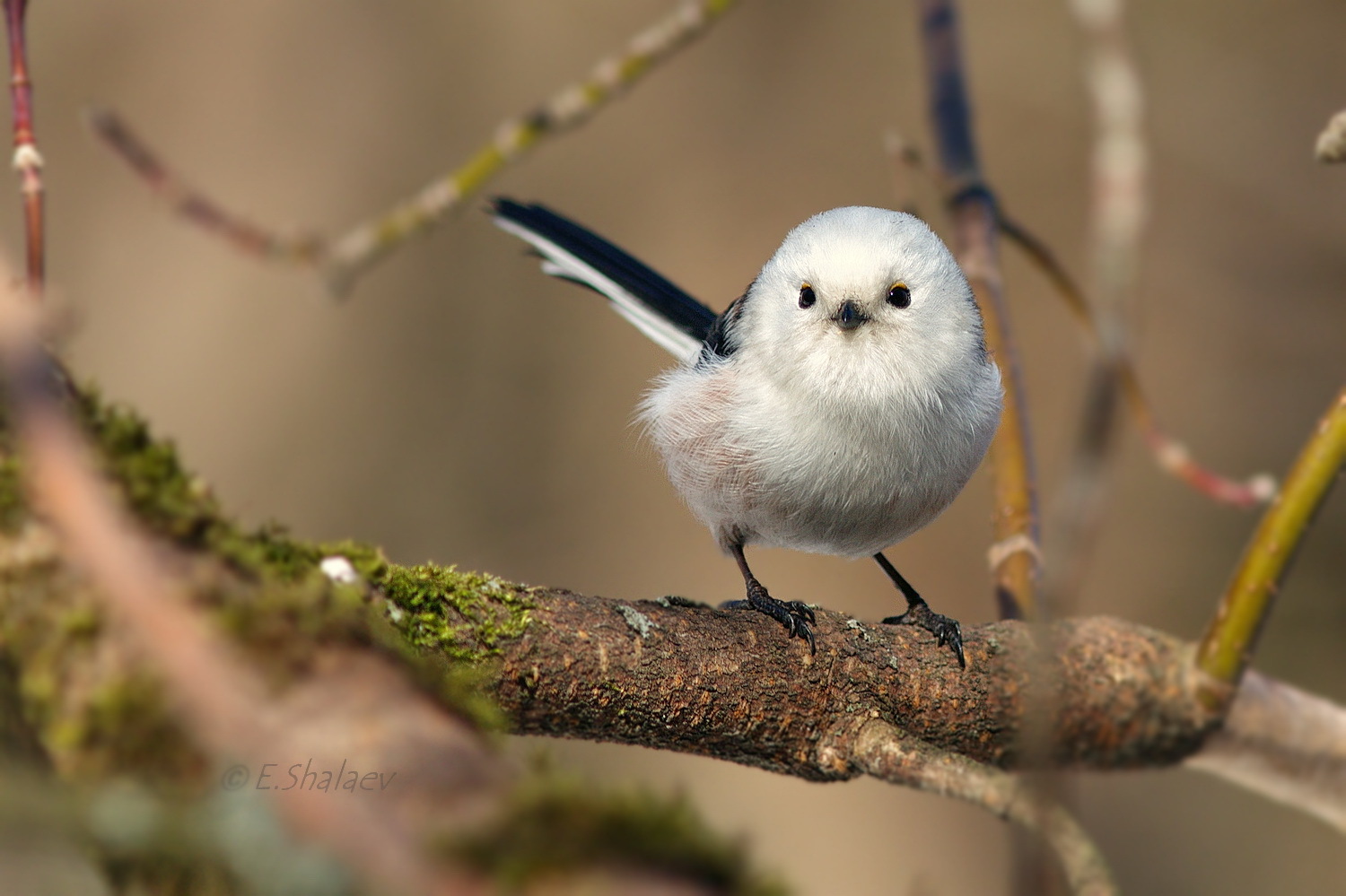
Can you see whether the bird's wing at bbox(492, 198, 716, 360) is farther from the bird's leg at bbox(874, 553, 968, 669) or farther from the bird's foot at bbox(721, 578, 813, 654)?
the bird's foot at bbox(721, 578, 813, 654)

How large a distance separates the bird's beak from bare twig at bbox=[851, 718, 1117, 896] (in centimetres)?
89

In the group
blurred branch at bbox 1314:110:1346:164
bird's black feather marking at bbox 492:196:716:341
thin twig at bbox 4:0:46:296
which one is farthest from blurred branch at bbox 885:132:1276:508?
thin twig at bbox 4:0:46:296

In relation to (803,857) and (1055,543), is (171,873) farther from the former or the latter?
(803,857)

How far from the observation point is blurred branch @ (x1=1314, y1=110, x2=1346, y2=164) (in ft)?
6.30

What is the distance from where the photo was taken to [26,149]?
127 cm

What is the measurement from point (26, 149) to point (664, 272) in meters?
3.86

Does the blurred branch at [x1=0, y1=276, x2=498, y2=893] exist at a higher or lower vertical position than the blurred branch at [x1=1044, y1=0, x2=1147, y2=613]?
lower

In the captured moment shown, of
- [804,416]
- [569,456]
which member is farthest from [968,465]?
[569,456]

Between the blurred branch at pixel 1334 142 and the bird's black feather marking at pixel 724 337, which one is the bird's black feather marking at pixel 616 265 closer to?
the bird's black feather marking at pixel 724 337

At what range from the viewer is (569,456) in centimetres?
512

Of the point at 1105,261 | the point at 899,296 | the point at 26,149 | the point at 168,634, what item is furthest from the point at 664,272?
the point at 168,634

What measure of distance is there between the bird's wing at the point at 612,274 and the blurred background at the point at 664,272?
159 cm

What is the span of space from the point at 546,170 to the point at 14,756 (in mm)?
4337

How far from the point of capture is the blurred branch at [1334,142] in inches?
75.6
